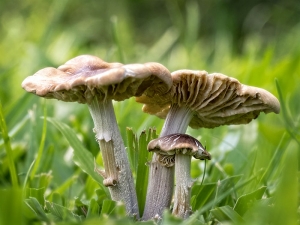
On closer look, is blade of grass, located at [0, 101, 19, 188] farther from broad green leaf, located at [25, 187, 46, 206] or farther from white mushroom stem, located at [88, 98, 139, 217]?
white mushroom stem, located at [88, 98, 139, 217]

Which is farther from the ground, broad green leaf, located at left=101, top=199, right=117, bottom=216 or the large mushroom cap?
the large mushroom cap

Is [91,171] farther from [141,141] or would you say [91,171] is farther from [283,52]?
[283,52]

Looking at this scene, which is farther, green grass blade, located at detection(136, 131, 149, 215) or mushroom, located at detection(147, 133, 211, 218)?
green grass blade, located at detection(136, 131, 149, 215)

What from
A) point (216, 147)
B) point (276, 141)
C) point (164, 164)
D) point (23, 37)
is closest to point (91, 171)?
point (164, 164)

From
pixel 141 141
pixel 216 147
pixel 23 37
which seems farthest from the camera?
pixel 23 37

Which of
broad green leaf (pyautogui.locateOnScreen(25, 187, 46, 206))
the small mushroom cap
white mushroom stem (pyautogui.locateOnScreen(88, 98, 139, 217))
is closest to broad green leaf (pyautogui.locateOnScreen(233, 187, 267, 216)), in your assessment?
the small mushroom cap

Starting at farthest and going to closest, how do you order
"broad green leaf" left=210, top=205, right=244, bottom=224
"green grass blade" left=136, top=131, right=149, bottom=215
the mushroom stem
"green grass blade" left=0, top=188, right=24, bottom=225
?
"green grass blade" left=136, top=131, right=149, bottom=215 → the mushroom stem → "broad green leaf" left=210, top=205, right=244, bottom=224 → "green grass blade" left=0, top=188, right=24, bottom=225
